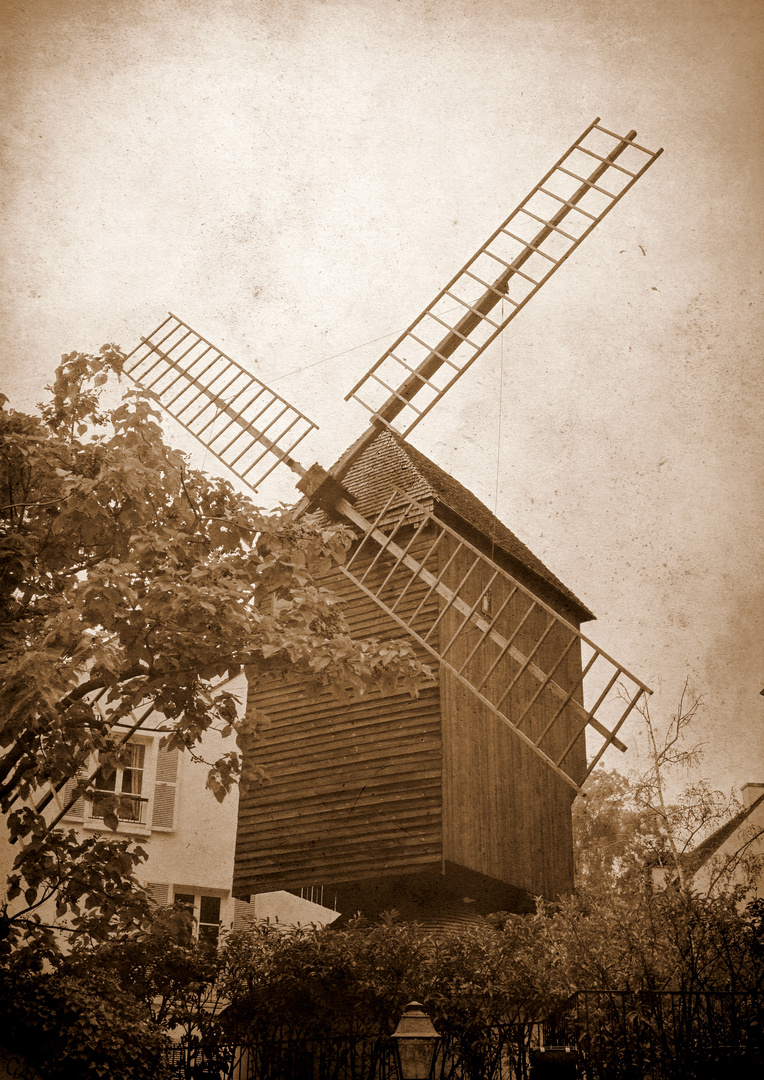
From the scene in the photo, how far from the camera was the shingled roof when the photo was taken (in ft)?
46.4

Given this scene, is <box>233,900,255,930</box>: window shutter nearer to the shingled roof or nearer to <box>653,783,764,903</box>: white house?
<box>653,783,764,903</box>: white house

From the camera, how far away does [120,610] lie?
8.12 m

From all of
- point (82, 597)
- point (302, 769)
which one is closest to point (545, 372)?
point (302, 769)

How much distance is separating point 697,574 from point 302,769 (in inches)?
265

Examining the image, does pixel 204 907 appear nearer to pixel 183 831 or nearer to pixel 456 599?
pixel 183 831

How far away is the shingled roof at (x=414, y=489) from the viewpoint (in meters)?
14.1

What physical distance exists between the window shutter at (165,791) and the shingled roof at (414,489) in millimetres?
6235

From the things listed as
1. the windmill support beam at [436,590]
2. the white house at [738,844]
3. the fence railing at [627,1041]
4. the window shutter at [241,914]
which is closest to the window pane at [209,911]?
the window shutter at [241,914]

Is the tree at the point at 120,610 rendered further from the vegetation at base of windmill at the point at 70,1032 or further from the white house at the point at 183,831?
the white house at the point at 183,831

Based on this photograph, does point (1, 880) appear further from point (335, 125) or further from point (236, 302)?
point (335, 125)

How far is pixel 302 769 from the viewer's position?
45.6 ft

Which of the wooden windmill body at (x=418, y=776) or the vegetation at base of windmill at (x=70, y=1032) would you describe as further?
the wooden windmill body at (x=418, y=776)

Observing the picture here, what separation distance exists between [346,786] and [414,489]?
4.37 metres

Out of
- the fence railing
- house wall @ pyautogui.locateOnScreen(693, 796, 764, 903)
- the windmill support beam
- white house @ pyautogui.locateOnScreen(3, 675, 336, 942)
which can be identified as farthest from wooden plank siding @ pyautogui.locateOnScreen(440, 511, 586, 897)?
white house @ pyautogui.locateOnScreen(3, 675, 336, 942)
